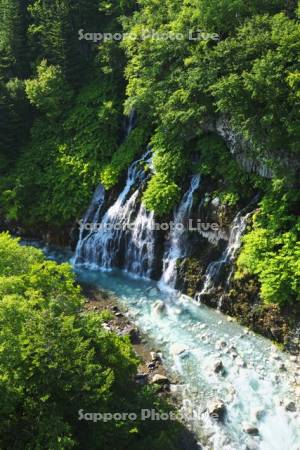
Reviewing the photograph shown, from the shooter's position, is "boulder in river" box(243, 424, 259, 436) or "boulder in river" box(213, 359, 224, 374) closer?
"boulder in river" box(243, 424, 259, 436)

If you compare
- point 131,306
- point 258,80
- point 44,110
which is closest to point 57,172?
point 44,110

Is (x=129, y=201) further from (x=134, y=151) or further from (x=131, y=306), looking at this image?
(x=131, y=306)

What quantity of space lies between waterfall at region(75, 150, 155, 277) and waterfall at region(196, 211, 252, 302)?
4094 millimetres

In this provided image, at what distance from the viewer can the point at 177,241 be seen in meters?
25.4

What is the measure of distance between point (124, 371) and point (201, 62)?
16131 millimetres

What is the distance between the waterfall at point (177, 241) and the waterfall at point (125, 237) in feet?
3.98

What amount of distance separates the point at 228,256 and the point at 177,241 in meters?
3.46

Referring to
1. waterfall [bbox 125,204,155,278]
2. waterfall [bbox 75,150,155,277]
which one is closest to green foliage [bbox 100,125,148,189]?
waterfall [bbox 75,150,155,277]

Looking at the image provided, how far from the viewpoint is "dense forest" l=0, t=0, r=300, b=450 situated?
13.9 metres

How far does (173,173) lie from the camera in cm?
2581

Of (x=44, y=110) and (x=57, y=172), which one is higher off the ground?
(x=44, y=110)

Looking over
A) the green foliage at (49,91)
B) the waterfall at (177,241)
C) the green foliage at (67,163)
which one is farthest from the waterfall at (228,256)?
the green foliage at (49,91)

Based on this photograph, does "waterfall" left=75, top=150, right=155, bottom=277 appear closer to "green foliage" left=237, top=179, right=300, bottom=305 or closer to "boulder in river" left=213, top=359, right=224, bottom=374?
"green foliage" left=237, top=179, right=300, bottom=305

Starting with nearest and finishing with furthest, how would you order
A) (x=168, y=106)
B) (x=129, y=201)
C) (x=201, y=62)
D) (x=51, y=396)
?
(x=51, y=396), (x=201, y=62), (x=168, y=106), (x=129, y=201)
